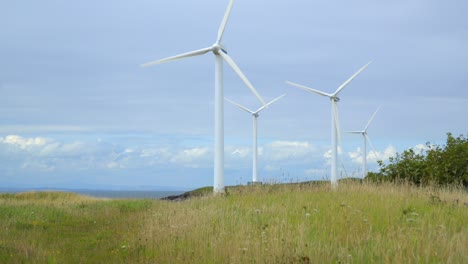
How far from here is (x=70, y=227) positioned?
18.6 m

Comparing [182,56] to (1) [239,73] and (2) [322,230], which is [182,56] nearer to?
(1) [239,73]

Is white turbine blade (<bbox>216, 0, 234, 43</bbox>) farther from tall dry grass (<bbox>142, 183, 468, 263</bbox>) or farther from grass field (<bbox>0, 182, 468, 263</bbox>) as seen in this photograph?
tall dry grass (<bbox>142, 183, 468, 263</bbox>)

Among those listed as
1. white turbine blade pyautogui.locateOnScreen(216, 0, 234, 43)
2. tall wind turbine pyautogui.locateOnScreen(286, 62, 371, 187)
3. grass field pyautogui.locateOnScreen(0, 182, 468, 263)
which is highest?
white turbine blade pyautogui.locateOnScreen(216, 0, 234, 43)

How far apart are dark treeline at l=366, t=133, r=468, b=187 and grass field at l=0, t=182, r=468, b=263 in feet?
28.0

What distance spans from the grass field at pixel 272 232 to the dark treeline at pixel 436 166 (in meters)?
8.55

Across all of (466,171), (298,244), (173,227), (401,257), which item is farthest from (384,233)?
(466,171)

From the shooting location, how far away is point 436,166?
2766 centimetres

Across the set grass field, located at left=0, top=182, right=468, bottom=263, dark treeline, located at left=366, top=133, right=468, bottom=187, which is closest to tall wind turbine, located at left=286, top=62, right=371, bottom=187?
dark treeline, located at left=366, top=133, right=468, bottom=187

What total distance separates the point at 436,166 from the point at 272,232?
19.0 m

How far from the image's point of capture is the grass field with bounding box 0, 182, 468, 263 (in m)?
9.16

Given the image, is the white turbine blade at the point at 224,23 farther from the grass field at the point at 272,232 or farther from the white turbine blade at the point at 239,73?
the grass field at the point at 272,232

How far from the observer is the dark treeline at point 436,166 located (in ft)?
89.2

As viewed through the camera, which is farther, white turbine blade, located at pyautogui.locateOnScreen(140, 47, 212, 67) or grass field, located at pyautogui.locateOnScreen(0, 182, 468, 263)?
white turbine blade, located at pyautogui.locateOnScreen(140, 47, 212, 67)

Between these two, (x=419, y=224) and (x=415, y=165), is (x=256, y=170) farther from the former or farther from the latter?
(x=419, y=224)
